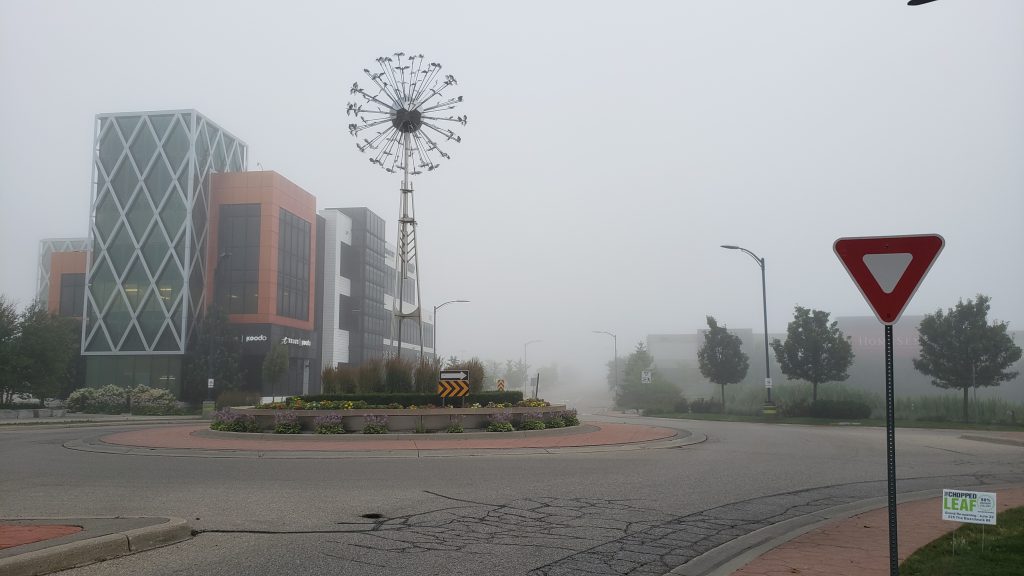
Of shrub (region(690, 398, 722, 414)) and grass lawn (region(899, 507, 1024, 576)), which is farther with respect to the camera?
shrub (region(690, 398, 722, 414))

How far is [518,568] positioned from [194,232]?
198 feet

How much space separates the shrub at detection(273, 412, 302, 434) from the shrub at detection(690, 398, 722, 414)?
29.6m

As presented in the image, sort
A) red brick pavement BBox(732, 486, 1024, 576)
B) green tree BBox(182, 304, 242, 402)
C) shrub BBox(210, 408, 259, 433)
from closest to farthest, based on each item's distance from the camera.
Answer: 1. red brick pavement BBox(732, 486, 1024, 576)
2. shrub BBox(210, 408, 259, 433)
3. green tree BBox(182, 304, 242, 402)

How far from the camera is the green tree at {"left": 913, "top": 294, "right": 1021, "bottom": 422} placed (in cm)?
3312

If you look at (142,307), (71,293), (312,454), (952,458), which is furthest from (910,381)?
(71,293)

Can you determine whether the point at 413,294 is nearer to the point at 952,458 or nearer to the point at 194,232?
the point at 194,232

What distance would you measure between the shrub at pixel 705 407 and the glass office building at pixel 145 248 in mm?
39812

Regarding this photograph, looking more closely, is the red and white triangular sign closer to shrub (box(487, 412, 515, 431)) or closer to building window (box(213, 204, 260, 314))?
shrub (box(487, 412, 515, 431))

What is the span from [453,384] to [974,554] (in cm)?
1810

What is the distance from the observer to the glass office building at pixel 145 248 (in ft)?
194

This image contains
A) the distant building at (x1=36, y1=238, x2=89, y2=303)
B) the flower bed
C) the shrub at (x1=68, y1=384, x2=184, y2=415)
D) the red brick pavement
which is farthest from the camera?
the distant building at (x1=36, y1=238, x2=89, y2=303)

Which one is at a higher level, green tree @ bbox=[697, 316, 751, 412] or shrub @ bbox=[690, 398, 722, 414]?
green tree @ bbox=[697, 316, 751, 412]

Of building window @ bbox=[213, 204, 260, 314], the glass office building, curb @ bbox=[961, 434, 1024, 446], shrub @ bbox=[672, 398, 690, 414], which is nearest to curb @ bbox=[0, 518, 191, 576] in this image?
curb @ bbox=[961, 434, 1024, 446]

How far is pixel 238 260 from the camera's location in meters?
62.9
